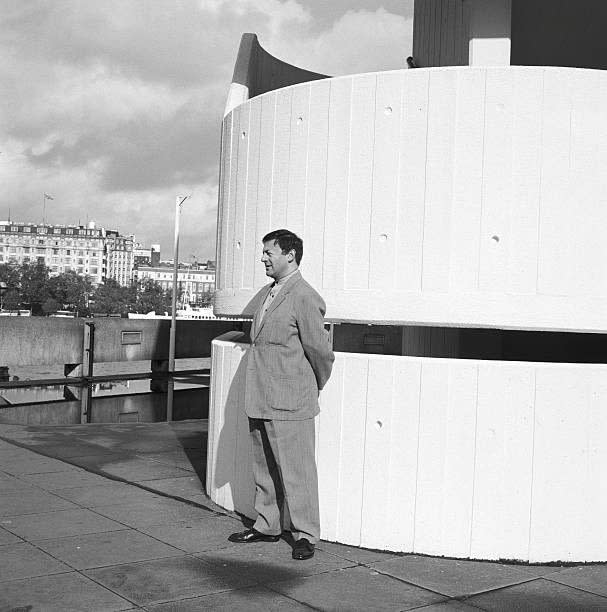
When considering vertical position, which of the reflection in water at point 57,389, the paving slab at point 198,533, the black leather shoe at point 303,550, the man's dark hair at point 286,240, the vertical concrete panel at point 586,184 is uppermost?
the vertical concrete panel at point 586,184

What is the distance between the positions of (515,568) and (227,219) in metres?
3.44

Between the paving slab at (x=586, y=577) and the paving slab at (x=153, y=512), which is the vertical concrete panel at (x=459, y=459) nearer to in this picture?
the paving slab at (x=586, y=577)

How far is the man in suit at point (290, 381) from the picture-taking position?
537 cm

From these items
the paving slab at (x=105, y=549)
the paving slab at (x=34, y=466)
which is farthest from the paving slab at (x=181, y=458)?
the paving slab at (x=105, y=549)

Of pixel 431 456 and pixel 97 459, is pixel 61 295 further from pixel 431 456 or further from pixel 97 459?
pixel 431 456

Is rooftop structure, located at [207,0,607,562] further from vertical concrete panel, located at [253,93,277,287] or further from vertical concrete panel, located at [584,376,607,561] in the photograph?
vertical concrete panel, located at [253,93,277,287]

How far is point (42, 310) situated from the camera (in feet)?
483

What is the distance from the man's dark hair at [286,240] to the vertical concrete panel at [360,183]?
0.39 meters

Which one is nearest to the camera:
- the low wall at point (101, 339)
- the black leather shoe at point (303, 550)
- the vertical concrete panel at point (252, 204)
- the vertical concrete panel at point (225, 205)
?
the black leather shoe at point (303, 550)

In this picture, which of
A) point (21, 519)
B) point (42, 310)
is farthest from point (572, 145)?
point (42, 310)

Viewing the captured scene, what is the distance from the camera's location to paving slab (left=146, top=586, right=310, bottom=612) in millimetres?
4238

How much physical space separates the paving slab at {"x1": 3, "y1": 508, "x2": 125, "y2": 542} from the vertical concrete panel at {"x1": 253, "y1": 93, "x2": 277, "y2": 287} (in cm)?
201

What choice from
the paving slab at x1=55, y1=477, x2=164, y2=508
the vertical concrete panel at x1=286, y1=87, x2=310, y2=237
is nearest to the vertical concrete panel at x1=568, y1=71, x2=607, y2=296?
the vertical concrete panel at x1=286, y1=87, x2=310, y2=237

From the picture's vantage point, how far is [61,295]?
15225cm
